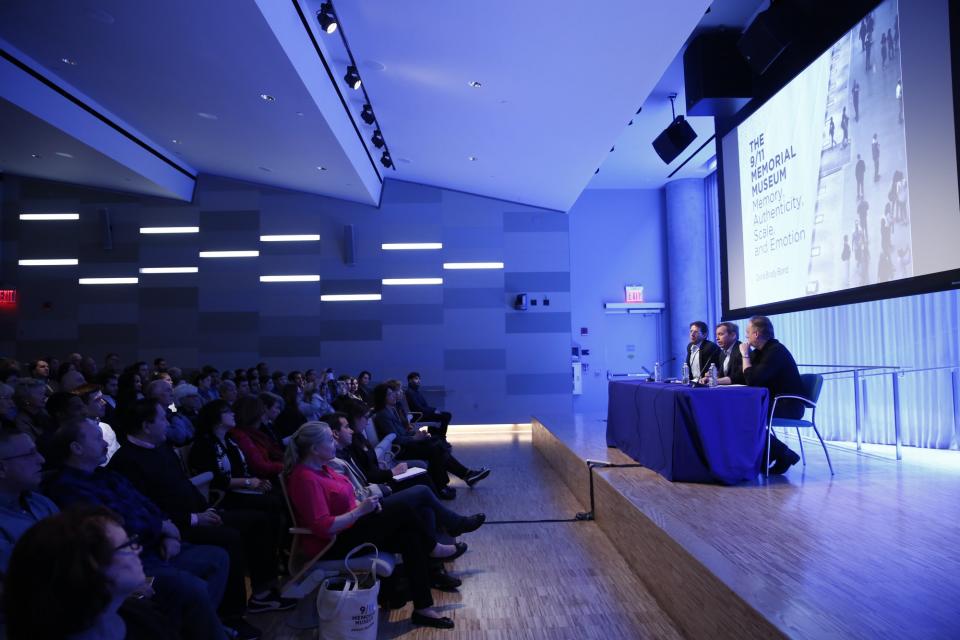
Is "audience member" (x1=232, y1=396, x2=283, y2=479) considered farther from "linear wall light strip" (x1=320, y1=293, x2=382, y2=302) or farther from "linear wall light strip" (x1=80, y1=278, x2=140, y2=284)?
"linear wall light strip" (x1=80, y1=278, x2=140, y2=284)

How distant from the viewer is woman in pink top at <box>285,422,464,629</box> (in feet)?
9.79

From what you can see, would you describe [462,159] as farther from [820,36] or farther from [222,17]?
[820,36]

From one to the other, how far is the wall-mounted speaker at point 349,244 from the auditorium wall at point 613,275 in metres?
4.02

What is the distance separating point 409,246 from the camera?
36.3 feet

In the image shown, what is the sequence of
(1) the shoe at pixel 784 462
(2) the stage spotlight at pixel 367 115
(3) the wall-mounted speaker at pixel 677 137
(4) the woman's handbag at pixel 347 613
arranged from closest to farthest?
(4) the woman's handbag at pixel 347 613
(1) the shoe at pixel 784 462
(3) the wall-mounted speaker at pixel 677 137
(2) the stage spotlight at pixel 367 115

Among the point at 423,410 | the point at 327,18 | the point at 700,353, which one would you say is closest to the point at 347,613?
the point at 700,353

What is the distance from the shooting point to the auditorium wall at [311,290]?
35.1ft

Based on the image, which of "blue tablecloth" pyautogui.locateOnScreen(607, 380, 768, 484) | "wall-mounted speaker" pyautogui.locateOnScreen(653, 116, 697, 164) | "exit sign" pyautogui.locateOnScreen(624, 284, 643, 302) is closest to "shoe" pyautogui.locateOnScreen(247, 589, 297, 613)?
"blue tablecloth" pyautogui.locateOnScreen(607, 380, 768, 484)

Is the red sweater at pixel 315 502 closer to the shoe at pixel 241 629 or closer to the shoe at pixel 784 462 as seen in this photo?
the shoe at pixel 241 629

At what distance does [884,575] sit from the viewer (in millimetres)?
2512

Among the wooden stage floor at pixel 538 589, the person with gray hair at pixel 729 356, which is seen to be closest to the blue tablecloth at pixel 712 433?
the person with gray hair at pixel 729 356

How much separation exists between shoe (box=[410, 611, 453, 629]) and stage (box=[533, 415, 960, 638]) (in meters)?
1.08

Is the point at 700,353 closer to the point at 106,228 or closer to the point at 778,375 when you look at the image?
the point at 778,375

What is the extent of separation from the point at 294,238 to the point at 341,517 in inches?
340
